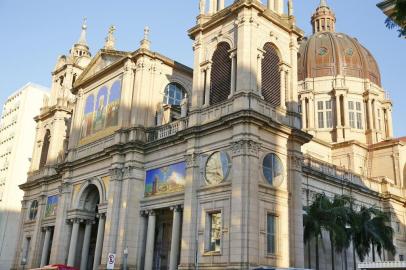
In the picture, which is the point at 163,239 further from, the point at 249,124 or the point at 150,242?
the point at 249,124

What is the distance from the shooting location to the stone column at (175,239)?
3181 cm

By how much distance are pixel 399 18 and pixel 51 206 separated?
43983 millimetres

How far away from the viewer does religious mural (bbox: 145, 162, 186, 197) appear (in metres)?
33.7

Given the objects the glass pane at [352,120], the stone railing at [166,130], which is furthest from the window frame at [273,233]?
the glass pane at [352,120]

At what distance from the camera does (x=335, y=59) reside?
70.0m

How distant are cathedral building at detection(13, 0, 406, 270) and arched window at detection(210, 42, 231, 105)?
0.09 m

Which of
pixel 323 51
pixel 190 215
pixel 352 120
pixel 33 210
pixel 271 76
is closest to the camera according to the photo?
pixel 190 215

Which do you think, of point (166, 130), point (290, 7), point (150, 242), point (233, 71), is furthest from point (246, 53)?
point (150, 242)

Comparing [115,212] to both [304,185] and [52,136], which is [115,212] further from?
[52,136]

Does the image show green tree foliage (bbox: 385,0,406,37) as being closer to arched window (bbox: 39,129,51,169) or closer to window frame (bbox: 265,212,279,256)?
window frame (bbox: 265,212,279,256)

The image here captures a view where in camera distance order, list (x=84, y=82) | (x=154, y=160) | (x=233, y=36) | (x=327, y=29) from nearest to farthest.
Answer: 1. (x=233, y=36)
2. (x=154, y=160)
3. (x=84, y=82)
4. (x=327, y=29)

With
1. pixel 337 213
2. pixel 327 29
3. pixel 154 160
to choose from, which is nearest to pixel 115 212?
pixel 154 160

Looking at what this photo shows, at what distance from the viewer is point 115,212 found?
3669 centimetres

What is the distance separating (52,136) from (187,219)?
1089 inches
